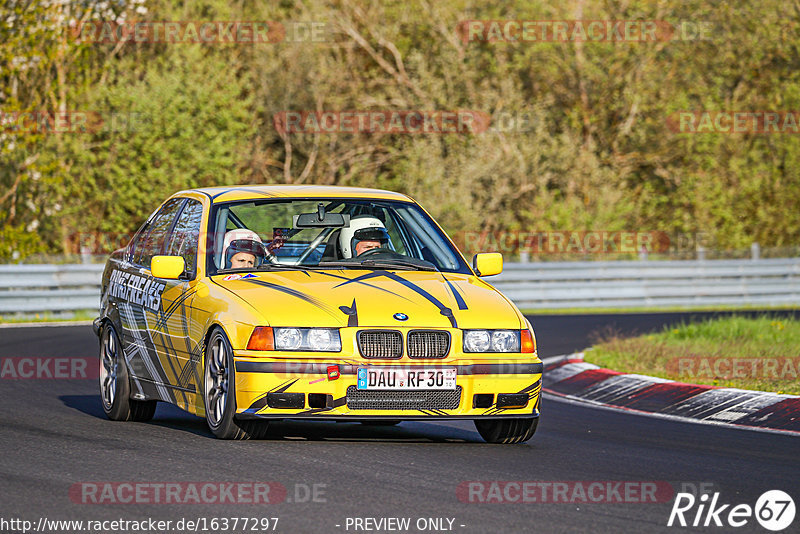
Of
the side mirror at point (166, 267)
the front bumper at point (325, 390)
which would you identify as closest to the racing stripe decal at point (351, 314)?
the front bumper at point (325, 390)

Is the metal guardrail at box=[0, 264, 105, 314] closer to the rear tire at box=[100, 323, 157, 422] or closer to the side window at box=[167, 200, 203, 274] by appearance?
the rear tire at box=[100, 323, 157, 422]

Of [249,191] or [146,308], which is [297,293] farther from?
[146,308]

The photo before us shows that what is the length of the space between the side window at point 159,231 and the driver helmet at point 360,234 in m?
1.37

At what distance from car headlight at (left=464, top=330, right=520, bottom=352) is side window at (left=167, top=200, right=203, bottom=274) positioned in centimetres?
205

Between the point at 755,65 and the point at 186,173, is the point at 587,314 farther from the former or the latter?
the point at 755,65

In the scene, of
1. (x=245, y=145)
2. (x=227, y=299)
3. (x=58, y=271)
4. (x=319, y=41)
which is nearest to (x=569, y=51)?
(x=319, y=41)

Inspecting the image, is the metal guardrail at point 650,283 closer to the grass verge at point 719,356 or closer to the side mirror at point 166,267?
the grass verge at point 719,356

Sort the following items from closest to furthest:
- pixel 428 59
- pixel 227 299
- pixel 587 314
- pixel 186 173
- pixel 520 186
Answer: pixel 227 299, pixel 587 314, pixel 186 173, pixel 520 186, pixel 428 59

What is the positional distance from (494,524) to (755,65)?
1392 inches

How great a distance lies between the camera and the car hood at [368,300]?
8172mm

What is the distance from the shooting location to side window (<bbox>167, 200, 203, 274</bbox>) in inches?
371

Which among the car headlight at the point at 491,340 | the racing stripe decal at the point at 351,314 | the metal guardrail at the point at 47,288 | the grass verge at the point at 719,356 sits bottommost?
the metal guardrail at the point at 47,288

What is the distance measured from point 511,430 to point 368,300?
1.34 metres

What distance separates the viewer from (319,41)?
35.5 meters
